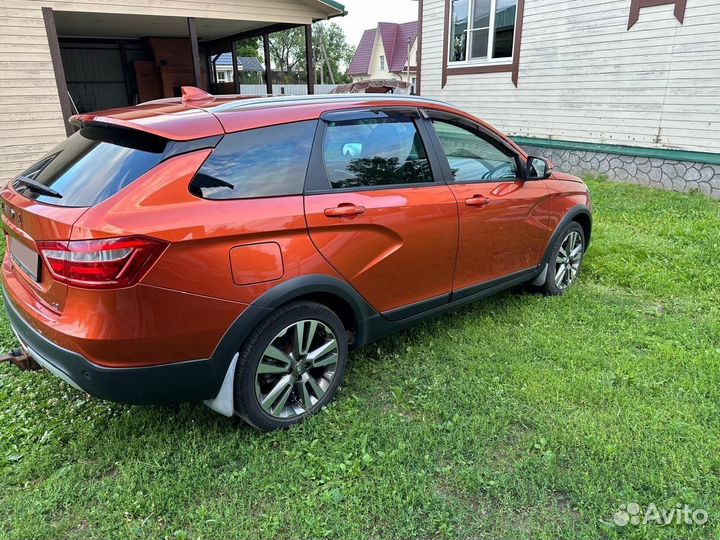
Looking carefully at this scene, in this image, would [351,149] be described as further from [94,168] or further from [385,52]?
[385,52]

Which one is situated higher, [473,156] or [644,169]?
[473,156]

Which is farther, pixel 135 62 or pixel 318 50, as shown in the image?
pixel 318 50

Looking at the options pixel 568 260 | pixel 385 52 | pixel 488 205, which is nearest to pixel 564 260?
pixel 568 260

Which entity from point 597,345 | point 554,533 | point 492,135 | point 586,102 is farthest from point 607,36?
point 554,533

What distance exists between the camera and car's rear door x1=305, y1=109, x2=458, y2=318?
9.48ft

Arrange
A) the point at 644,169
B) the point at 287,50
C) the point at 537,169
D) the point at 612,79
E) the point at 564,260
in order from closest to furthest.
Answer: the point at 537,169 < the point at 564,260 < the point at 644,169 < the point at 612,79 < the point at 287,50

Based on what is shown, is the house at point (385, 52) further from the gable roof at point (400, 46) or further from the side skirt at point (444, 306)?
the side skirt at point (444, 306)

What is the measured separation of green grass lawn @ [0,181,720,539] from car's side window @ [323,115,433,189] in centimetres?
127

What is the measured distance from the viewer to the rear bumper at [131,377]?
7.61 ft

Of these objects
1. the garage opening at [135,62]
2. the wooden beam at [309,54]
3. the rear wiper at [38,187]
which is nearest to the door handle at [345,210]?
the rear wiper at [38,187]

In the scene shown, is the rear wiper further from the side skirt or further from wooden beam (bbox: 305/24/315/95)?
wooden beam (bbox: 305/24/315/95)

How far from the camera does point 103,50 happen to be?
16.5 metres

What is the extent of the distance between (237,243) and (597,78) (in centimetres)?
937

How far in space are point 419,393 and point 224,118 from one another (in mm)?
1949
